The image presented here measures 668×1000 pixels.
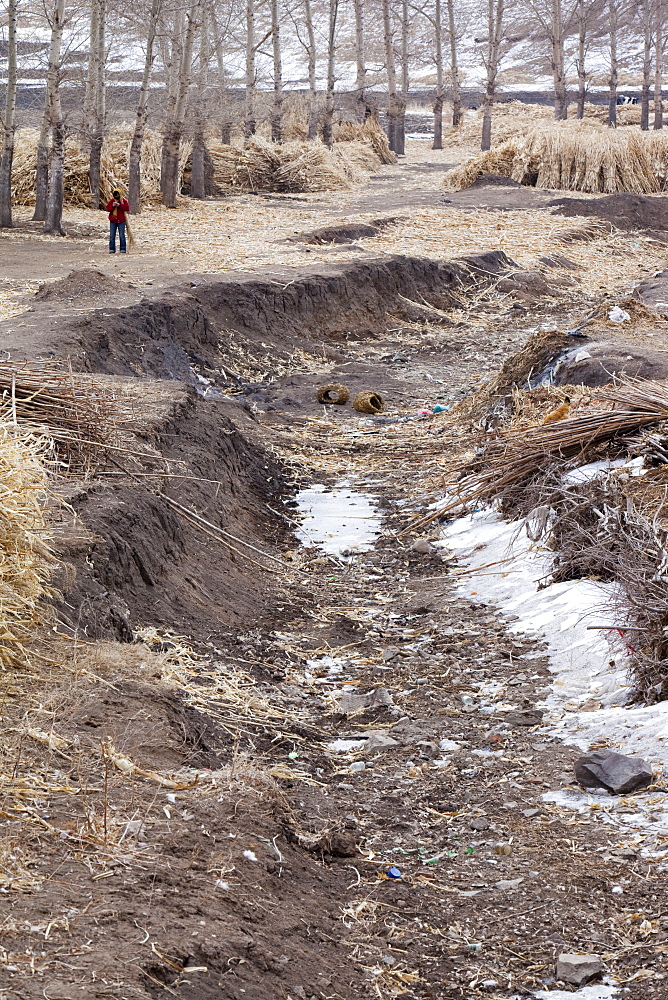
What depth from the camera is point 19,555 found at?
14.5ft

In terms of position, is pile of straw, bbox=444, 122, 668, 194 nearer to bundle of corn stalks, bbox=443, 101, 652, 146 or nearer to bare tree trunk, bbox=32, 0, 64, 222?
bundle of corn stalks, bbox=443, 101, 652, 146

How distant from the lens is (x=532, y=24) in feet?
178

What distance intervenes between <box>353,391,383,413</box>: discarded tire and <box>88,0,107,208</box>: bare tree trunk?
8.62m

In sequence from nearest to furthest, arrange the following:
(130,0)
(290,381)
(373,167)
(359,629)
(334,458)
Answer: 1. (359,629)
2. (334,458)
3. (290,381)
4. (130,0)
5. (373,167)

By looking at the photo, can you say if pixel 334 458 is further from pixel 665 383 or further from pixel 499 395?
pixel 665 383

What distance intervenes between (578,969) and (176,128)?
19.7 metres

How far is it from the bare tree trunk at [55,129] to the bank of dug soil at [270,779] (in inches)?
354

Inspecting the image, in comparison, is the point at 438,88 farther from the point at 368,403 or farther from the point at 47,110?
the point at 368,403

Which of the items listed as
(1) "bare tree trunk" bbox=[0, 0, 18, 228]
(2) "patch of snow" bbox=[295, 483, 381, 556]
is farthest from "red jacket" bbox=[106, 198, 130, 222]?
(2) "patch of snow" bbox=[295, 483, 381, 556]

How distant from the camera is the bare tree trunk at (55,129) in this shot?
15.1 meters

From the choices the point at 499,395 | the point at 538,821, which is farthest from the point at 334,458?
the point at 538,821

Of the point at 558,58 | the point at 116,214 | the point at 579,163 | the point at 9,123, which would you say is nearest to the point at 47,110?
the point at 9,123

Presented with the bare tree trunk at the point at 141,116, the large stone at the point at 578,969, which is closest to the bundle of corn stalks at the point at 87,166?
the bare tree trunk at the point at 141,116

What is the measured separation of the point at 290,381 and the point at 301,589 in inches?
230
